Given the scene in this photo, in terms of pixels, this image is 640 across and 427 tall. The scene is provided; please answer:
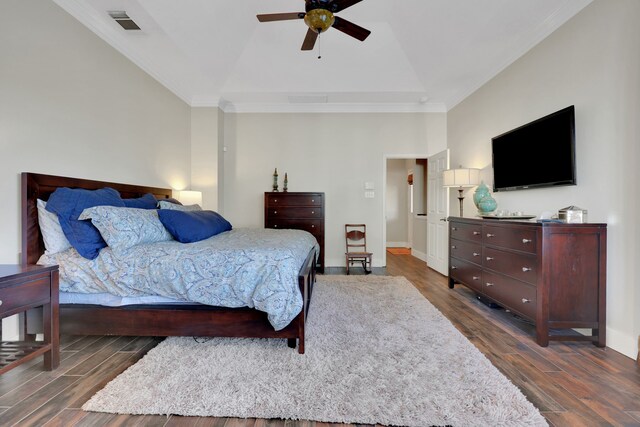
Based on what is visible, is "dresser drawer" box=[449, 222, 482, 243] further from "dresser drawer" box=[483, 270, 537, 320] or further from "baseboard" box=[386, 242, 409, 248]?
"baseboard" box=[386, 242, 409, 248]

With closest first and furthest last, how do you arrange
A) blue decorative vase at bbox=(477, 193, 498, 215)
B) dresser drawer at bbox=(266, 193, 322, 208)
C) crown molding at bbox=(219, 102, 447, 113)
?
blue decorative vase at bbox=(477, 193, 498, 215)
dresser drawer at bbox=(266, 193, 322, 208)
crown molding at bbox=(219, 102, 447, 113)

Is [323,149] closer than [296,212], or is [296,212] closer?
[296,212]

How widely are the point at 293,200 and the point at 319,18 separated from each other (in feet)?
8.91

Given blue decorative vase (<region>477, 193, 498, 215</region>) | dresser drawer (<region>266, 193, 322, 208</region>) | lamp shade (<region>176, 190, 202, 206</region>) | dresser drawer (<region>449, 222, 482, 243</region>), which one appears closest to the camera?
dresser drawer (<region>449, 222, 482, 243</region>)

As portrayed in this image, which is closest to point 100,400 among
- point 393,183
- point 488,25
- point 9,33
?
point 9,33

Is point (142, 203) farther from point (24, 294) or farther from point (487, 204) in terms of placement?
point (487, 204)

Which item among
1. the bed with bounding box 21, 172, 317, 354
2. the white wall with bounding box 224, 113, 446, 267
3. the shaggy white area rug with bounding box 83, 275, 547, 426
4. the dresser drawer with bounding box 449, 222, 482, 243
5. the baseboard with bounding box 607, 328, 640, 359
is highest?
the white wall with bounding box 224, 113, 446, 267

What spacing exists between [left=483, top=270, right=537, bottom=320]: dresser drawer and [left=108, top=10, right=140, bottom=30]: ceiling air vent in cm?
431

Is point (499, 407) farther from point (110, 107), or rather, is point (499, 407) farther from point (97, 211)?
point (110, 107)

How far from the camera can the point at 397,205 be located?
7.75 metres

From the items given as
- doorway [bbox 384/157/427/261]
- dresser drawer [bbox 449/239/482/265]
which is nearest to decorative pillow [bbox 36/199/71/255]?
dresser drawer [bbox 449/239/482/265]

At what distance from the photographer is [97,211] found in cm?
205

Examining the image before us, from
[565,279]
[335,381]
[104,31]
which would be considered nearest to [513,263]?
[565,279]

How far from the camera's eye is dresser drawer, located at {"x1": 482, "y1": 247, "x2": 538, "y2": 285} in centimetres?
226
